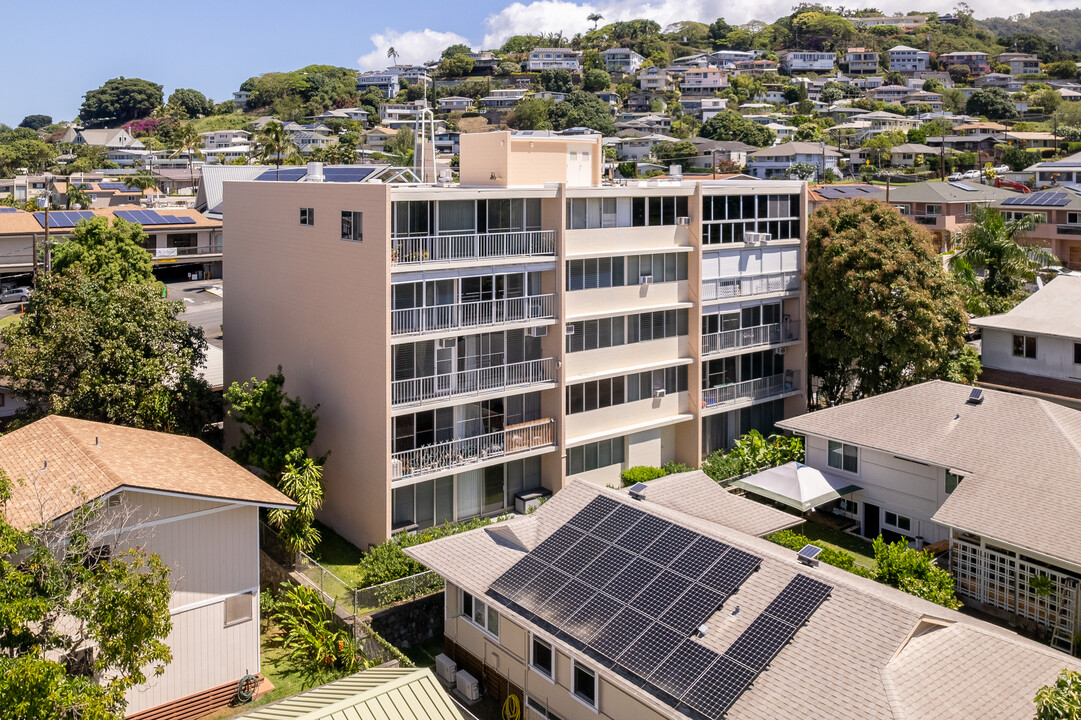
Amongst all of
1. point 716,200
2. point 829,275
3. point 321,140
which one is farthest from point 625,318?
point 321,140

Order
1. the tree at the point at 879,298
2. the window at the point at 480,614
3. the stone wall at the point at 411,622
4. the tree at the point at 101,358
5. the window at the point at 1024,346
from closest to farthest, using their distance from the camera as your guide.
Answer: the window at the point at 480,614 → the stone wall at the point at 411,622 → the tree at the point at 101,358 → the tree at the point at 879,298 → the window at the point at 1024,346

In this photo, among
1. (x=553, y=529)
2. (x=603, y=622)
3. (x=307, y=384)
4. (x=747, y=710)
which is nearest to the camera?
(x=747, y=710)

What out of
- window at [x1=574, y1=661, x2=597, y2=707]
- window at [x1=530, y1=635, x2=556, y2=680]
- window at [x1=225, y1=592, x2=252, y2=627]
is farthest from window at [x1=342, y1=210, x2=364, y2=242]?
window at [x1=574, y1=661, x2=597, y2=707]

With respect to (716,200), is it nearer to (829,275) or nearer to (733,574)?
(829,275)

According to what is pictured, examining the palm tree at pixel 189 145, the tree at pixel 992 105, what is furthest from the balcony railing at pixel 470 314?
the tree at pixel 992 105

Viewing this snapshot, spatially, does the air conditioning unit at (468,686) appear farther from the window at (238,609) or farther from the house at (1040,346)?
the house at (1040,346)

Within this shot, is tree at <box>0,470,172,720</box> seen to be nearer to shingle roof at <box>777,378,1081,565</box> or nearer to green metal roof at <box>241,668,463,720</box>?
green metal roof at <box>241,668,463,720</box>

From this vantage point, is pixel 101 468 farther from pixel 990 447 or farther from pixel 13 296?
pixel 13 296
